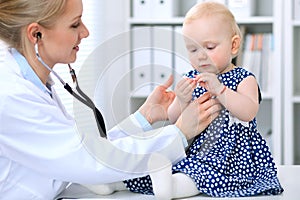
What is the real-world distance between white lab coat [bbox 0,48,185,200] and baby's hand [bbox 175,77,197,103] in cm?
10

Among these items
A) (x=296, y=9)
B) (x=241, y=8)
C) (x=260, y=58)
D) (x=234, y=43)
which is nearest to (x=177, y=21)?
(x=241, y=8)

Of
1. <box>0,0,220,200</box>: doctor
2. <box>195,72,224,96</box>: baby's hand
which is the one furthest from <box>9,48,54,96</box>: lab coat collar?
<box>195,72,224,96</box>: baby's hand

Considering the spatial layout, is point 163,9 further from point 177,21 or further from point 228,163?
point 228,163

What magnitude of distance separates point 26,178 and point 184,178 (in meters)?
0.36

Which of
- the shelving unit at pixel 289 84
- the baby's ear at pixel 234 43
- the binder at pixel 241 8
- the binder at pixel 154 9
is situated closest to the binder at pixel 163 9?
the binder at pixel 154 9

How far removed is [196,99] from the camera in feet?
5.05

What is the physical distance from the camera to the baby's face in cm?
158

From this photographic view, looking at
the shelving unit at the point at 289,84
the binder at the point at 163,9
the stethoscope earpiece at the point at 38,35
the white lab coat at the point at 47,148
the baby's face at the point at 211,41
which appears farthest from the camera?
the binder at the point at 163,9

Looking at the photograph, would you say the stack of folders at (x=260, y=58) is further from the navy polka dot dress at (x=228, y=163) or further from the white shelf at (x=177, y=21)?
the navy polka dot dress at (x=228, y=163)

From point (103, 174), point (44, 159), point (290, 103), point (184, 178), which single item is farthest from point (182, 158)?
point (290, 103)

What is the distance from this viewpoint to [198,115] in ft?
4.90

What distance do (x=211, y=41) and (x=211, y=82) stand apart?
13 cm

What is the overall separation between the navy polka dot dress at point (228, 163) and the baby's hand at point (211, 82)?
45 millimetres

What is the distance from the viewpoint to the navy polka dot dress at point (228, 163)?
4.88ft
